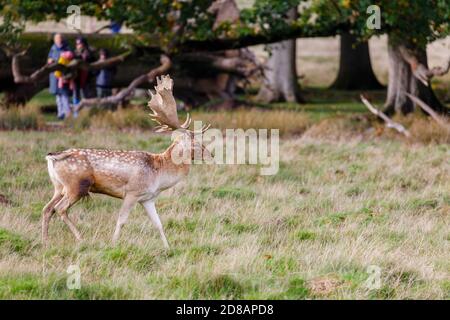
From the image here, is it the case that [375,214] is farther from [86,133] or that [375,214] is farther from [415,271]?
[86,133]

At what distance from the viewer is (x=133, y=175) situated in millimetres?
9172

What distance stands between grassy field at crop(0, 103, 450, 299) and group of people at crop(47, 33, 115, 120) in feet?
15.8

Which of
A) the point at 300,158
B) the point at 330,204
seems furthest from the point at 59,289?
the point at 300,158

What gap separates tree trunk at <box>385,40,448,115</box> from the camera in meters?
20.6

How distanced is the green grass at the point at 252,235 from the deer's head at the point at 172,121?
82 cm

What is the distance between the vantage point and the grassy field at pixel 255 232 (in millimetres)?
7742

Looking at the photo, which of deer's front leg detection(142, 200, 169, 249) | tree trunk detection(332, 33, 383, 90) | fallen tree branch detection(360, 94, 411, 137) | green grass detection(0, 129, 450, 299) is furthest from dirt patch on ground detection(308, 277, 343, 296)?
tree trunk detection(332, 33, 383, 90)

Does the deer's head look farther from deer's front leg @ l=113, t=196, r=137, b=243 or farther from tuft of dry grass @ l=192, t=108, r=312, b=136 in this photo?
tuft of dry grass @ l=192, t=108, r=312, b=136

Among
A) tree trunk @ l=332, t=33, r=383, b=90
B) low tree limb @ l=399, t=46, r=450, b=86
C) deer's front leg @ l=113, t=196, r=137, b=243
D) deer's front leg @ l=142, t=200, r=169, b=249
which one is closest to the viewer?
deer's front leg @ l=142, t=200, r=169, b=249

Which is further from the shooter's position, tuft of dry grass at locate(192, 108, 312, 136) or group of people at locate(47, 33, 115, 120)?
group of people at locate(47, 33, 115, 120)

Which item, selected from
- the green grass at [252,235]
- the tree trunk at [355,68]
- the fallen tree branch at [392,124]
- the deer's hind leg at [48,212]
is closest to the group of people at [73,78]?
the green grass at [252,235]

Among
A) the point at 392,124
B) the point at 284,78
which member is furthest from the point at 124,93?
the point at 284,78

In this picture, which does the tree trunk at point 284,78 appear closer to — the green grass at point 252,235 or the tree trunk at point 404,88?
the tree trunk at point 404,88

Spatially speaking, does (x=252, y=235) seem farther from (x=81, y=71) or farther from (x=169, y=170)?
(x=81, y=71)
